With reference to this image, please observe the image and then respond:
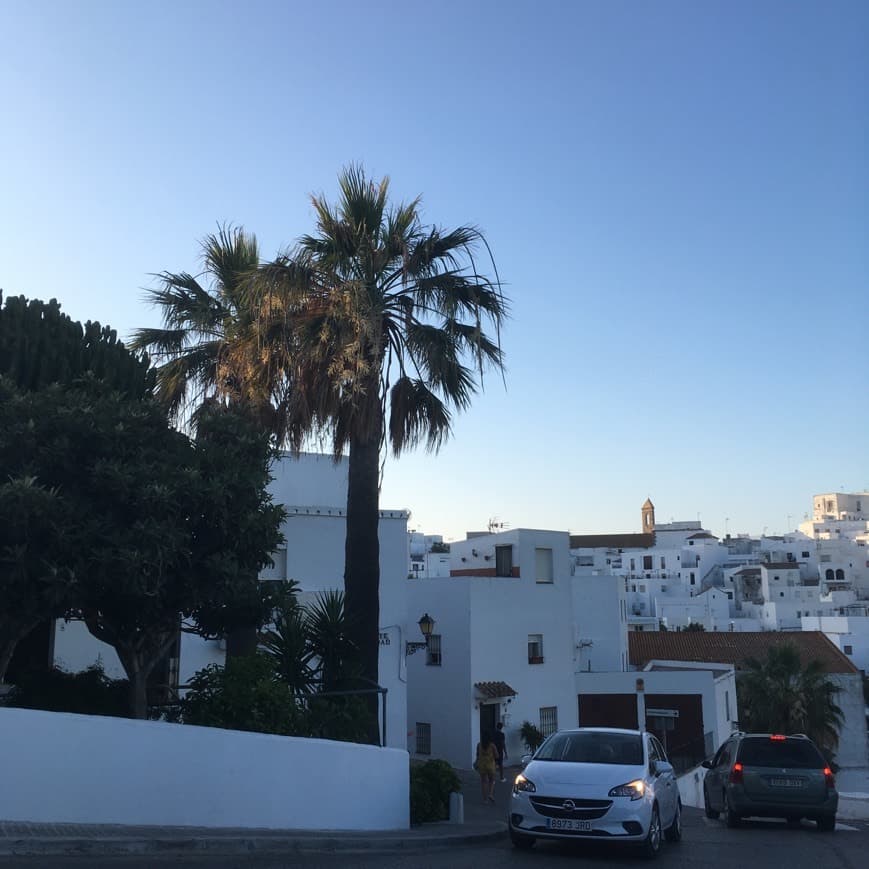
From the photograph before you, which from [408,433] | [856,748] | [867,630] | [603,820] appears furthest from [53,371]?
[867,630]

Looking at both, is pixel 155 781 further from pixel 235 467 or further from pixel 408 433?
pixel 408 433

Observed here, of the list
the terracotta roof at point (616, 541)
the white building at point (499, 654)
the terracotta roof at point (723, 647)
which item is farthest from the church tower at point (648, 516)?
the white building at point (499, 654)

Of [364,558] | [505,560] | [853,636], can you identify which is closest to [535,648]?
[505,560]

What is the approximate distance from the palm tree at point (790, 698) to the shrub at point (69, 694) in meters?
33.3

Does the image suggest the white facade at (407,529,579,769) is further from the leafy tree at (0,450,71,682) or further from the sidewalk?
the leafy tree at (0,450,71,682)

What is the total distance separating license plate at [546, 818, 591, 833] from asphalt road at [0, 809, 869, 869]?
309 mm

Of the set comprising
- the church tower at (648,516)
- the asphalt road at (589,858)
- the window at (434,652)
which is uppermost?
the church tower at (648,516)

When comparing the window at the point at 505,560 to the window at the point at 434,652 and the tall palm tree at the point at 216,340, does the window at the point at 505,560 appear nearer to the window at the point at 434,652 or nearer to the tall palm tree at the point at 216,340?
the window at the point at 434,652

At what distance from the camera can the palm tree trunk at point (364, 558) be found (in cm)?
1381

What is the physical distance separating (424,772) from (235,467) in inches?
206

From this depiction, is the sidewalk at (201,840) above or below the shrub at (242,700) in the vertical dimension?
below

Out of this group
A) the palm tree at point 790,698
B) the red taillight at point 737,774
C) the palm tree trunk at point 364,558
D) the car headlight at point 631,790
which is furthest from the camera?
the palm tree at point 790,698

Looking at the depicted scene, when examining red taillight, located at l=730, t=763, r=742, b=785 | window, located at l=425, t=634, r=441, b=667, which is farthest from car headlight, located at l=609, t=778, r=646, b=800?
window, located at l=425, t=634, r=441, b=667

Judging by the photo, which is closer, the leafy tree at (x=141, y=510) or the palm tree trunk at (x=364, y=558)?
the leafy tree at (x=141, y=510)
